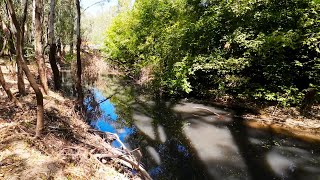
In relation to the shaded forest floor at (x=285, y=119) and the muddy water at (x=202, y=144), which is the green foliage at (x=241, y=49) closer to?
the shaded forest floor at (x=285, y=119)

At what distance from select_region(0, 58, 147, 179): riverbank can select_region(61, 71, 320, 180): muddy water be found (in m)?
1.63

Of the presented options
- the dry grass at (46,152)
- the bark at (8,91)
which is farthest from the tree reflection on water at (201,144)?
the bark at (8,91)

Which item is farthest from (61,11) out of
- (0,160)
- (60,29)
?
(0,160)

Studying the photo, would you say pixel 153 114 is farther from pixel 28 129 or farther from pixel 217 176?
pixel 28 129

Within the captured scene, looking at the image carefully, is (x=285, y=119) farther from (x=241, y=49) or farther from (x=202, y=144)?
(x=202, y=144)

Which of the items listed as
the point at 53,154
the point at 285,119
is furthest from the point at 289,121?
the point at 53,154

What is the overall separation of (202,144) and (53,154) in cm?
532

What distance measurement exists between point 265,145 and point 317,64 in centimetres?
538

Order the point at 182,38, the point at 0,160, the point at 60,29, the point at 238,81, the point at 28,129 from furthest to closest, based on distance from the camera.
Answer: the point at 60,29 → the point at 182,38 → the point at 238,81 → the point at 28,129 → the point at 0,160

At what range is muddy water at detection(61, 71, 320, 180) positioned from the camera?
7254mm

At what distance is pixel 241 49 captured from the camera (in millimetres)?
14516

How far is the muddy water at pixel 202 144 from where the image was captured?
7.25 metres

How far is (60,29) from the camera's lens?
34219 millimetres

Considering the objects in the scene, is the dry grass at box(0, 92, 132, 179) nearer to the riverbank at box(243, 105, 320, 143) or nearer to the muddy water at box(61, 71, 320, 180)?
the muddy water at box(61, 71, 320, 180)
